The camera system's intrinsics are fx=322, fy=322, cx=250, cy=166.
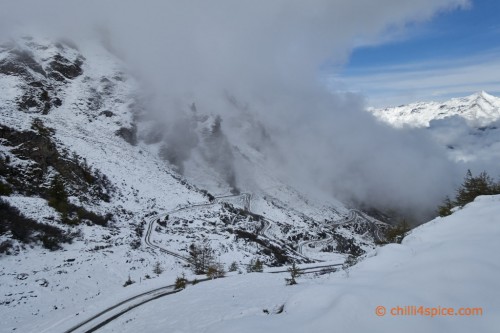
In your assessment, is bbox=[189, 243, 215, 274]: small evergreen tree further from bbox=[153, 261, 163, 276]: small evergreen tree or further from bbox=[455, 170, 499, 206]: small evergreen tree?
bbox=[455, 170, 499, 206]: small evergreen tree

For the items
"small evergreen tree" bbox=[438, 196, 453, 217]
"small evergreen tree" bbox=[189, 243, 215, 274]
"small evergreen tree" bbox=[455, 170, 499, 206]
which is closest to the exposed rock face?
"small evergreen tree" bbox=[189, 243, 215, 274]

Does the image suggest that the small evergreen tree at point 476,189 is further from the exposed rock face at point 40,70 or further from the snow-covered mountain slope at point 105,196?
the exposed rock face at point 40,70

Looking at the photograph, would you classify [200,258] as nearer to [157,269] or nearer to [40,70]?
[157,269]

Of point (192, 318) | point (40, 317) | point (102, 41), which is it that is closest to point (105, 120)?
point (102, 41)

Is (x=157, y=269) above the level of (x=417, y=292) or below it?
below

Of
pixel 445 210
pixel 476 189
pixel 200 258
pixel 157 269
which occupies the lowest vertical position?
pixel 157 269

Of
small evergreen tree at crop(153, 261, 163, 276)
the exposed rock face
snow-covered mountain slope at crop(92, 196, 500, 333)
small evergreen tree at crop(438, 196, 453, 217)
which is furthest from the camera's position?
the exposed rock face

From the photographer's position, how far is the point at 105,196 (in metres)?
60.2

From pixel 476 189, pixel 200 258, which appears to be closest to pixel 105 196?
pixel 200 258

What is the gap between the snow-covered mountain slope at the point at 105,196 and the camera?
30.5 m

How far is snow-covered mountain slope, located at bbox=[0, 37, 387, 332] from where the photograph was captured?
30547 millimetres

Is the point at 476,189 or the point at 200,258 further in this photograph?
the point at 200,258

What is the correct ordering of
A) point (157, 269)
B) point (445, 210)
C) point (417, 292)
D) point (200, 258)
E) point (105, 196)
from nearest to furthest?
point (417, 292)
point (445, 210)
point (157, 269)
point (200, 258)
point (105, 196)

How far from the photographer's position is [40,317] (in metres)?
22.5
